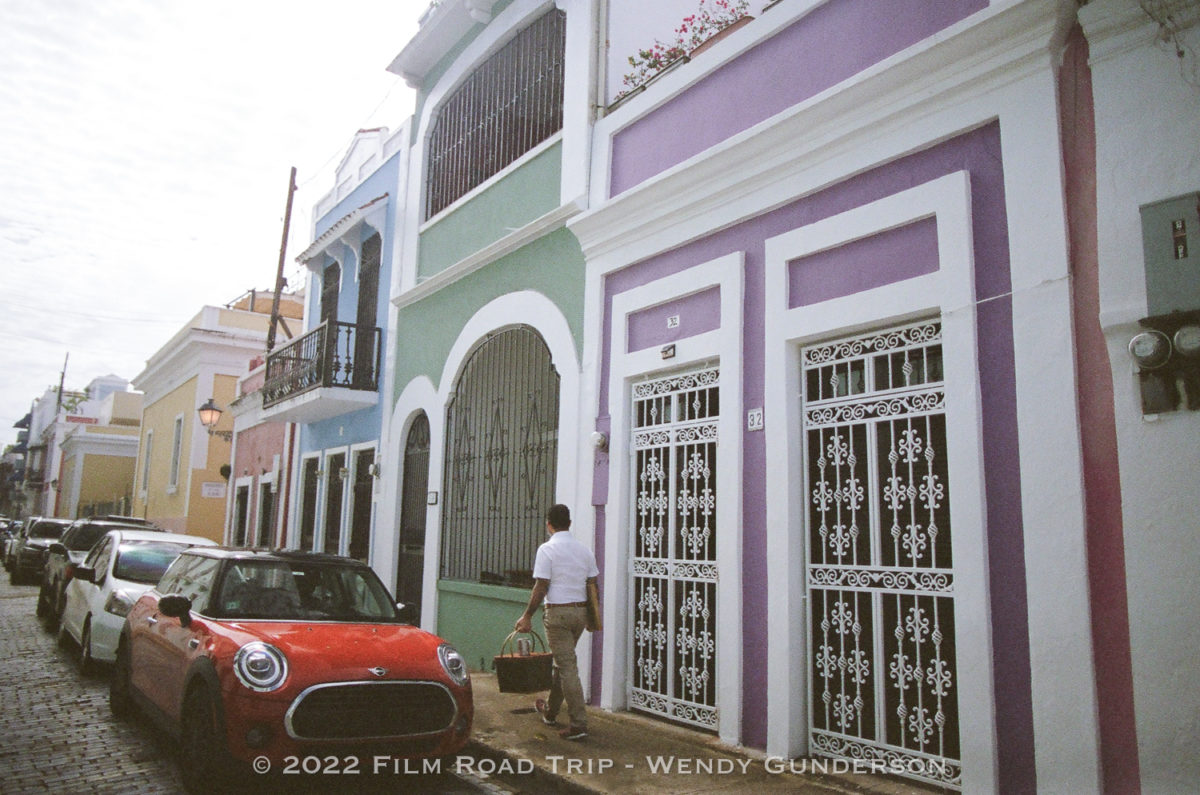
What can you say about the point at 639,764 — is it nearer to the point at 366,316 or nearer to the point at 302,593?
the point at 302,593

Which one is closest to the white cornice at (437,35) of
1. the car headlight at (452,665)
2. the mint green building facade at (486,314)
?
the mint green building facade at (486,314)

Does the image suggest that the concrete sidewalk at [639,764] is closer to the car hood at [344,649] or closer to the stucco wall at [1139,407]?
the car hood at [344,649]

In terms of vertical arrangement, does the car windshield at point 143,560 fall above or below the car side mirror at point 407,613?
above

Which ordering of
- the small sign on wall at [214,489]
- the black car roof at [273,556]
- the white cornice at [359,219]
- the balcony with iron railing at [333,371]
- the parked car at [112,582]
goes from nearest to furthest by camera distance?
the black car roof at [273,556]
the parked car at [112,582]
the balcony with iron railing at [333,371]
the white cornice at [359,219]
the small sign on wall at [214,489]

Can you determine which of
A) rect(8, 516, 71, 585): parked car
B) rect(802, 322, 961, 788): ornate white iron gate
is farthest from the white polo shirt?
rect(8, 516, 71, 585): parked car

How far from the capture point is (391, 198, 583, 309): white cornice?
361 inches

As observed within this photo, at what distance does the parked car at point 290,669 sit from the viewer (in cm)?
474

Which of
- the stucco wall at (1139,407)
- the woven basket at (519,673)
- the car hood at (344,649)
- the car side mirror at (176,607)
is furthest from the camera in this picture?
the woven basket at (519,673)

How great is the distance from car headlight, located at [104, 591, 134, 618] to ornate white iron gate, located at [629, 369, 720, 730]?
4.91 metres

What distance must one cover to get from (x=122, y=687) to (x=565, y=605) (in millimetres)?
3732

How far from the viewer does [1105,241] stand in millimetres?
4594

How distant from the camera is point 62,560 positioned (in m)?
12.9

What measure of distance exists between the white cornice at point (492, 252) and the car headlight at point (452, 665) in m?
4.91

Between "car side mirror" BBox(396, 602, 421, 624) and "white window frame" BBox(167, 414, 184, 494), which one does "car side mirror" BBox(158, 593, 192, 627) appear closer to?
"car side mirror" BBox(396, 602, 421, 624)
